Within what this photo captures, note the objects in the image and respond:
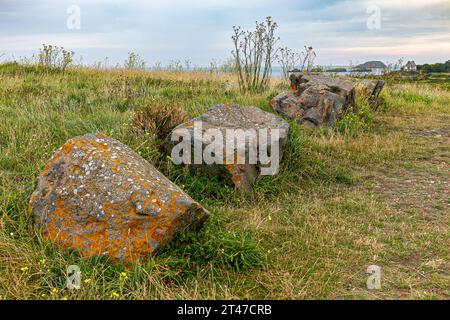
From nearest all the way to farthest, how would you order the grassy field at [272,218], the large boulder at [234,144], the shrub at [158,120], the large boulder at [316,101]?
the grassy field at [272,218], the large boulder at [234,144], the shrub at [158,120], the large boulder at [316,101]

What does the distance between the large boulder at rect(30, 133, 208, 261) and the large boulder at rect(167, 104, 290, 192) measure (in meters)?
1.49

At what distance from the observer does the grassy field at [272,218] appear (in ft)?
12.0

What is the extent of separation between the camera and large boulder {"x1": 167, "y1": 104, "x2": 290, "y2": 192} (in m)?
5.68

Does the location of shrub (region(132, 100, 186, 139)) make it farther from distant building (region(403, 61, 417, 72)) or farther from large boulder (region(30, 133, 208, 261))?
distant building (region(403, 61, 417, 72))

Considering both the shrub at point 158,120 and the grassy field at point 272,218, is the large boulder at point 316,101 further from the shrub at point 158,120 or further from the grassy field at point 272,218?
the shrub at point 158,120

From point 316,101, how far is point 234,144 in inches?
145

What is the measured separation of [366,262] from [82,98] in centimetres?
686

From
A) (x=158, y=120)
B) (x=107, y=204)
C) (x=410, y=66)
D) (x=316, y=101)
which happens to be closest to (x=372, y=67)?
(x=410, y=66)

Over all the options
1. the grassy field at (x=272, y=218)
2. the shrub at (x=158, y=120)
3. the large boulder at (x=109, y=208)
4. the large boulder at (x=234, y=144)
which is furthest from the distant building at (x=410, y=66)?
the large boulder at (x=109, y=208)

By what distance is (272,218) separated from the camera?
204 inches

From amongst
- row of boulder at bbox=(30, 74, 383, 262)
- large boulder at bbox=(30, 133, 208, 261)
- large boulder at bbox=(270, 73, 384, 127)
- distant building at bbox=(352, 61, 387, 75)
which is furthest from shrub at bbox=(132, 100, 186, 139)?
distant building at bbox=(352, 61, 387, 75)

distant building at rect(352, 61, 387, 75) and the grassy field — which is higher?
distant building at rect(352, 61, 387, 75)

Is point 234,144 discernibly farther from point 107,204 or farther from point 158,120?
point 107,204

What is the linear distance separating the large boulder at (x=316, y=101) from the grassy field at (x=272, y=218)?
43cm
